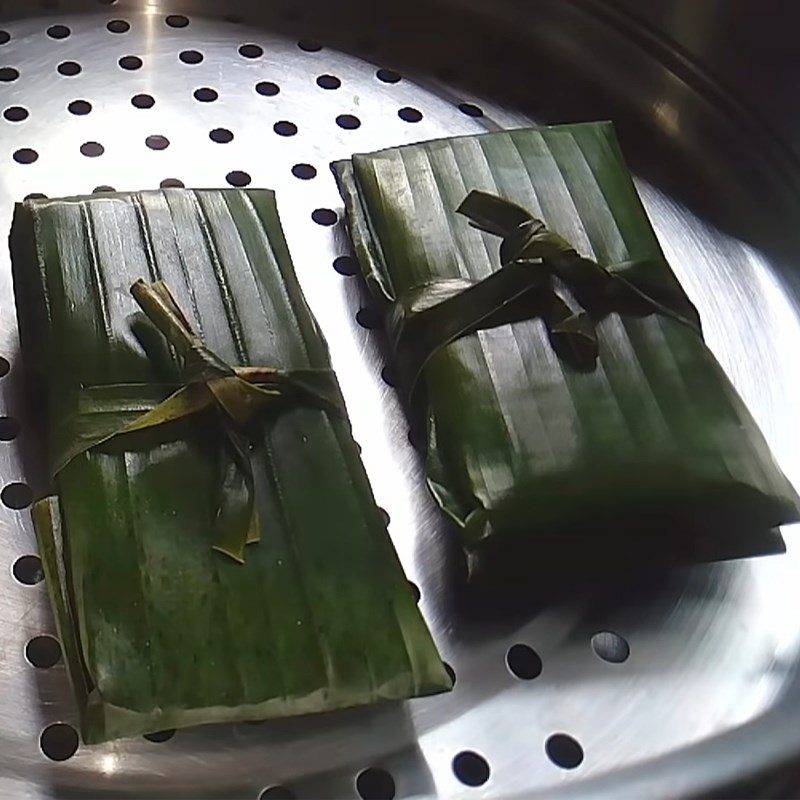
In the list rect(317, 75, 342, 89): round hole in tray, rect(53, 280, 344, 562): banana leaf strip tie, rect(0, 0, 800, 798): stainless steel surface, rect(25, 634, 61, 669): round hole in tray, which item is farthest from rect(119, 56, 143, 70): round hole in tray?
rect(25, 634, 61, 669): round hole in tray

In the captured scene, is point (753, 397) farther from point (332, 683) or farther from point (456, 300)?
point (332, 683)

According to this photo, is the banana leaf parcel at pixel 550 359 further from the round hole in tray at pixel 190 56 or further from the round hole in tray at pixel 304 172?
the round hole in tray at pixel 190 56

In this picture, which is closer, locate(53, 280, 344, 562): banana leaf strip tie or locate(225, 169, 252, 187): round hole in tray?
locate(53, 280, 344, 562): banana leaf strip tie

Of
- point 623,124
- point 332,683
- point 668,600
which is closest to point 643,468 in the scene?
point 668,600

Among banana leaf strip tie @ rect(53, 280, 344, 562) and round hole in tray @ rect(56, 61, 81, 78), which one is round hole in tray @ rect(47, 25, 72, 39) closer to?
round hole in tray @ rect(56, 61, 81, 78)

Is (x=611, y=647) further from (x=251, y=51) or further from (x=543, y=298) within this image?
(x=251, y=51)

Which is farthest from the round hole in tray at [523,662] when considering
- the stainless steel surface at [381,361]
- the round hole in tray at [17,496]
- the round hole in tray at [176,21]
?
the round hole in tray at [176,21]
